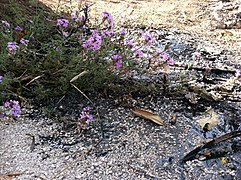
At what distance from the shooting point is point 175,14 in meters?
2.92

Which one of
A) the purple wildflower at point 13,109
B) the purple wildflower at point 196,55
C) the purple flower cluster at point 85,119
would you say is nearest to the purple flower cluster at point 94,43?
the purple flower cluster at point 85,119

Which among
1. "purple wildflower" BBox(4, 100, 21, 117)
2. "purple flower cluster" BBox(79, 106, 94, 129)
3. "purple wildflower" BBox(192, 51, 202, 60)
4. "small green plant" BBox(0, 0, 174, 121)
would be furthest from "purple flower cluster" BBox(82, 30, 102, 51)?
"purple wildflower" BBox(192, 51, 202, 60)

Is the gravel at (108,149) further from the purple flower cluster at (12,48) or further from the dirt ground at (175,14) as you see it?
the dirt ground at (175,14)

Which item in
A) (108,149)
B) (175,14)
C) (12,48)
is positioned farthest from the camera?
(175,14)

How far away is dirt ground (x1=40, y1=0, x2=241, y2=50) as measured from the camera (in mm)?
2488

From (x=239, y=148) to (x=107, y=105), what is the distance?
56 cm

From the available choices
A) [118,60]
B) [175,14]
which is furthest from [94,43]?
[175,14]

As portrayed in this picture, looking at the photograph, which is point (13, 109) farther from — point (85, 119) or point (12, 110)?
point (85, 119)

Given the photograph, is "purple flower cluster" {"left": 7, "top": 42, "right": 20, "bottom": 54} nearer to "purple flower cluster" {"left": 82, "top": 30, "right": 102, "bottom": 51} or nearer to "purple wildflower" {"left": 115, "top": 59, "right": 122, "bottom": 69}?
"purple flower cluster" {"left": 82, "top": 30, "right": 102, "bottom": 51}

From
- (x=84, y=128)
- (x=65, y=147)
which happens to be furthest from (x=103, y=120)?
(x=65, y=147)

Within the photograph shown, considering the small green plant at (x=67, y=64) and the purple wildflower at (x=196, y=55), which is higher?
the small green plant at (x=67, y=64)

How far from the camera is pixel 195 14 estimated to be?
293cm

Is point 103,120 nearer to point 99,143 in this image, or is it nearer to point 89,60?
point 99,143

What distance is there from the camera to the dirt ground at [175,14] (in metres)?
2.49
